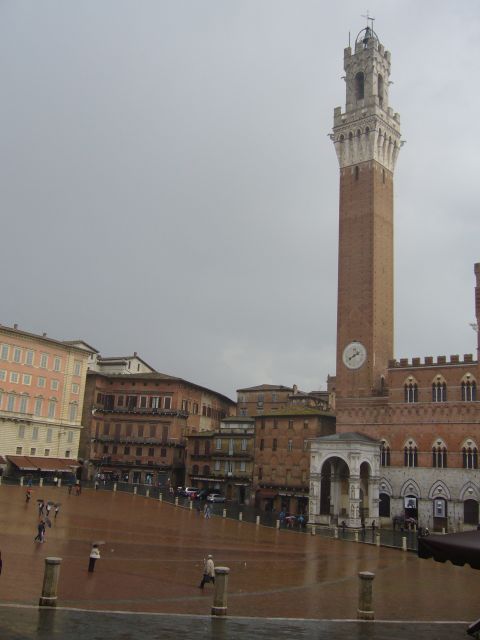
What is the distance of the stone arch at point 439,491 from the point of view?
51.7 metres

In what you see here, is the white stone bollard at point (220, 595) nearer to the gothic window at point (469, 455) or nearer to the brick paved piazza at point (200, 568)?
the brick paved piazza at point (200, 568)

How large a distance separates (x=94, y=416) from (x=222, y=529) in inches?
1453

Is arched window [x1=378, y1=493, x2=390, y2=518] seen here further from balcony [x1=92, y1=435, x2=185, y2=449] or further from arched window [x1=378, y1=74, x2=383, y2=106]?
arched window [x1=378, y1=74, x2=383, y2=106]

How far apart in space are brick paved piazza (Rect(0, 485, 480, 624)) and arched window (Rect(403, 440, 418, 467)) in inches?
490

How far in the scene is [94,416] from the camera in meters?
76.5

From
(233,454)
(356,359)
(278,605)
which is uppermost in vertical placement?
(356,359)

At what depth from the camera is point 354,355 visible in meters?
58.6

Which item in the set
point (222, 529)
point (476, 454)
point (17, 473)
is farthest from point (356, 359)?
point (17, 473)

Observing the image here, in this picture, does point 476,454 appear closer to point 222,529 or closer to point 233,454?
point 222,529

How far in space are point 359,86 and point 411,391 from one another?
1226 inches

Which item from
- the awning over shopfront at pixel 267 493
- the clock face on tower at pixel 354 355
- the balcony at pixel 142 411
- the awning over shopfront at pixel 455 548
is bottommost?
the awning over shopfront at pixel 455 548

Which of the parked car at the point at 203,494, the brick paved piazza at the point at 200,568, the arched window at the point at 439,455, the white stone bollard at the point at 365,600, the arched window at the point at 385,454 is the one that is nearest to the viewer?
the white stone bollard at the point at 365,600

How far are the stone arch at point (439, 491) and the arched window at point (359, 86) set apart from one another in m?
37.2

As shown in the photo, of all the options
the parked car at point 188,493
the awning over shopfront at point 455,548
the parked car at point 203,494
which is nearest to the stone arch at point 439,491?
the parked car at point 188,493
